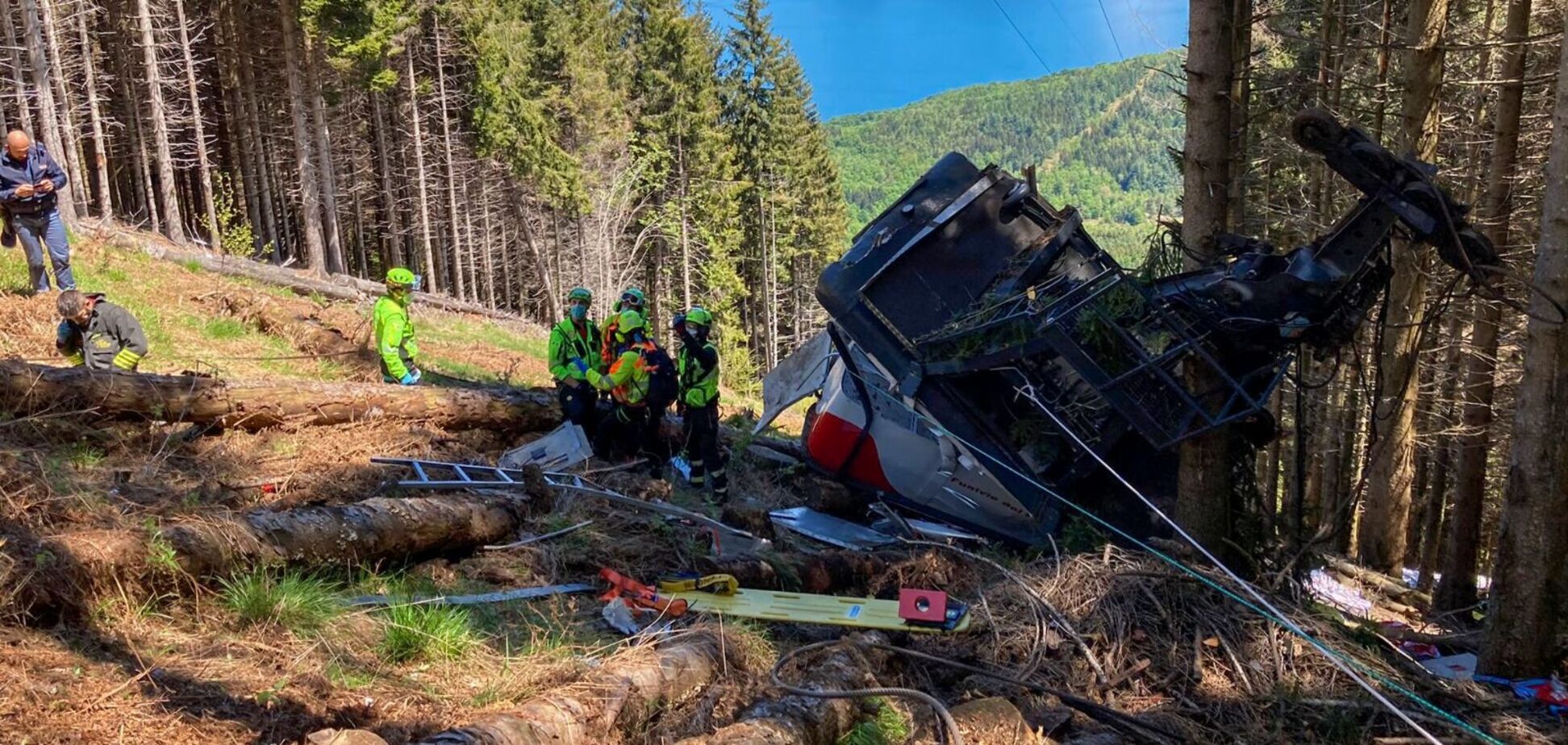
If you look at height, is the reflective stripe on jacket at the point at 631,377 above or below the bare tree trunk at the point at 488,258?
above

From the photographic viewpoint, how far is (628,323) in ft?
29.2

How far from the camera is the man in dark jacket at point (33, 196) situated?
352 inches

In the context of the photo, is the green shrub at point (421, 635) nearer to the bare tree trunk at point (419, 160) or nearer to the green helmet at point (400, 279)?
the green helmet at point (400, 279)

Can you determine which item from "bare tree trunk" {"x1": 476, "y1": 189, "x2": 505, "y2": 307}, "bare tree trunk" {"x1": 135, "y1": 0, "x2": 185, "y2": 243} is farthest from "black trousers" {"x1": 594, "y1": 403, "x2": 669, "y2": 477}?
"bare tree trunk" {"x1": 476, "y1": 189, "x2": 505, "y2": 307}

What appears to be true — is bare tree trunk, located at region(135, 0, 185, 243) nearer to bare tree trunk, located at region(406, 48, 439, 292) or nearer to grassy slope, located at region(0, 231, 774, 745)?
bare tree trunk, located at region(406, 48, 439, 292)

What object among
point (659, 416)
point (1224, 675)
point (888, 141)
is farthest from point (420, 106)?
point (888, 141)

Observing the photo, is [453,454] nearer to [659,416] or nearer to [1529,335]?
[659,416]

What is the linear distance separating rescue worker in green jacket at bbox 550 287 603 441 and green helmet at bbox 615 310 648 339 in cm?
54

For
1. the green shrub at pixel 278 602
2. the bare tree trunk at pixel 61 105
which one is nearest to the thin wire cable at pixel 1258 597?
the green shrub at pixel 278 602

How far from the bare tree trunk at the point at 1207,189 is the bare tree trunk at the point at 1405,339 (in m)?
2.84

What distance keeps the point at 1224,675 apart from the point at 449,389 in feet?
22.3

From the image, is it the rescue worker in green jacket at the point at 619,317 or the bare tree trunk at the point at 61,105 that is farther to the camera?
the bare tree trunk at the point at 61,105

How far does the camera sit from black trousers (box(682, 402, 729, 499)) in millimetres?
8914

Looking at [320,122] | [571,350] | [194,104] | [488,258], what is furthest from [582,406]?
[488,258]
